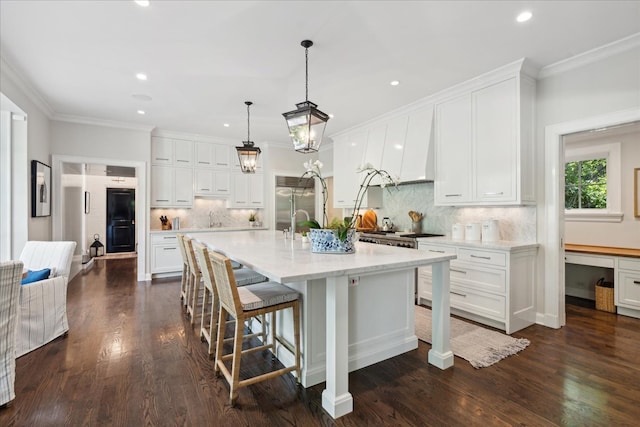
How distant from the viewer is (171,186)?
586cm

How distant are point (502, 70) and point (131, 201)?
30.9 feet

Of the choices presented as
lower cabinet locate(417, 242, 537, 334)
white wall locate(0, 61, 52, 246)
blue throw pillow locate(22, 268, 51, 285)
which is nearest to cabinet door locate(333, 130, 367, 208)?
lower cabinet locate(417, 242, 537, 334)

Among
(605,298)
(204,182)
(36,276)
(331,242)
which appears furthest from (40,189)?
(605,298)

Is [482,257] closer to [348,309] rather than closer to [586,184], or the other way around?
[348,309]

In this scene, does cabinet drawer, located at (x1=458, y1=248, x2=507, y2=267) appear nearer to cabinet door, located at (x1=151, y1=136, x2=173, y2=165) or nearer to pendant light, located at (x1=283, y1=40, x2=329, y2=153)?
pendant light, located at (x1=283, y1=40, x2=329, y2=153)

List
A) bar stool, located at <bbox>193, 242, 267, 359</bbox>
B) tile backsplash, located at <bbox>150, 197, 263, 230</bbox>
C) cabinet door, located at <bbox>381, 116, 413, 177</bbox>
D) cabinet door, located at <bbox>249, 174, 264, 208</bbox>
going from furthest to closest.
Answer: cabinet door, located at <bbox>249, 174, 264, 208</bbox>
tile backsplash, located at <bbox>150, 197, 263, 230</bbox>
cabinet door, located at <bbox>381, 116, 413, 177</bbox>
bar stool, located at <bbox>193, 242, 267, 359</bbox>

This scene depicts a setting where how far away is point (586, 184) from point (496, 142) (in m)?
2.60

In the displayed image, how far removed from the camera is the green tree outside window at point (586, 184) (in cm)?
460

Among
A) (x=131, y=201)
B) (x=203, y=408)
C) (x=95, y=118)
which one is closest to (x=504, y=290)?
(x=203, y=408)

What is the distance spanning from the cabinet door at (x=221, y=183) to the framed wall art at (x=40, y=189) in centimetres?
253

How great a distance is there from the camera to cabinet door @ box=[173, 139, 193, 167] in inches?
233

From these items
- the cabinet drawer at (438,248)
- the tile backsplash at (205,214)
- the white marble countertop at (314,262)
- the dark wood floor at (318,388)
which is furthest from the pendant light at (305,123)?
the tile backsplash at (205,214)

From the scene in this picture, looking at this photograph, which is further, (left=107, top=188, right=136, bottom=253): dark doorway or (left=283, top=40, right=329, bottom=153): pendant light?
(left=107, top=188, right=136, bottom=253): dark doorway

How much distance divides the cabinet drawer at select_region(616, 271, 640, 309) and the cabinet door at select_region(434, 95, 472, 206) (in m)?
1.91
